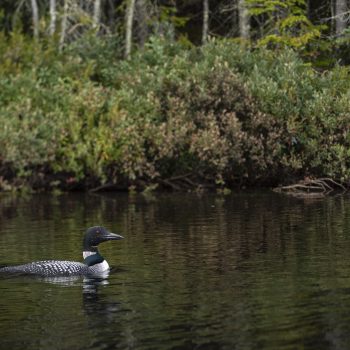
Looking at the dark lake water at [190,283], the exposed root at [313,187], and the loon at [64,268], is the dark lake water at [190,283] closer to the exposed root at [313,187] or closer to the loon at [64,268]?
the loon at [64,268]

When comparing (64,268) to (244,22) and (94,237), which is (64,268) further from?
(244,22)

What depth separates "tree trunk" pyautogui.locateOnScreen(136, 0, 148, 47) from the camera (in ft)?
158

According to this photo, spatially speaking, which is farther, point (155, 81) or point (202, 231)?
point (155, 81)

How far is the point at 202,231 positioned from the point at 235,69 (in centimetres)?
1495

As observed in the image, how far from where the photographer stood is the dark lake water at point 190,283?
14.3 m

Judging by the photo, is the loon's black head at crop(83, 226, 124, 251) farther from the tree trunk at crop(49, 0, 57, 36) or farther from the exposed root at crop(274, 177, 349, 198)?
the tree trunk at crop(49, 0, 57, 36)

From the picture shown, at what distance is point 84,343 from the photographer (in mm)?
14055

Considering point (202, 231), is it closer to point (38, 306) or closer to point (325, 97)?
point (38, 306)

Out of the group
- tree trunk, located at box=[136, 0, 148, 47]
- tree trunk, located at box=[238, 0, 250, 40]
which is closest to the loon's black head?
tree trunk, located at box=[238, 0, 250, 40]

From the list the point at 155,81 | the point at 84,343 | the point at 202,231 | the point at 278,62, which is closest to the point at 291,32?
the point at 278,62

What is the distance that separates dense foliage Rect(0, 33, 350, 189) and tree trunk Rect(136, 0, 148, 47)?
21.8 ft

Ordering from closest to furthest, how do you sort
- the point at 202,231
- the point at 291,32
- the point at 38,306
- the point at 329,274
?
the point at 38,306, the point at 329,274, the point at 202,231, the point at 291,32

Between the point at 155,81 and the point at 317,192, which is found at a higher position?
the point at 155,81

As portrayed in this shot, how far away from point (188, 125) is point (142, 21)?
11838 mm
